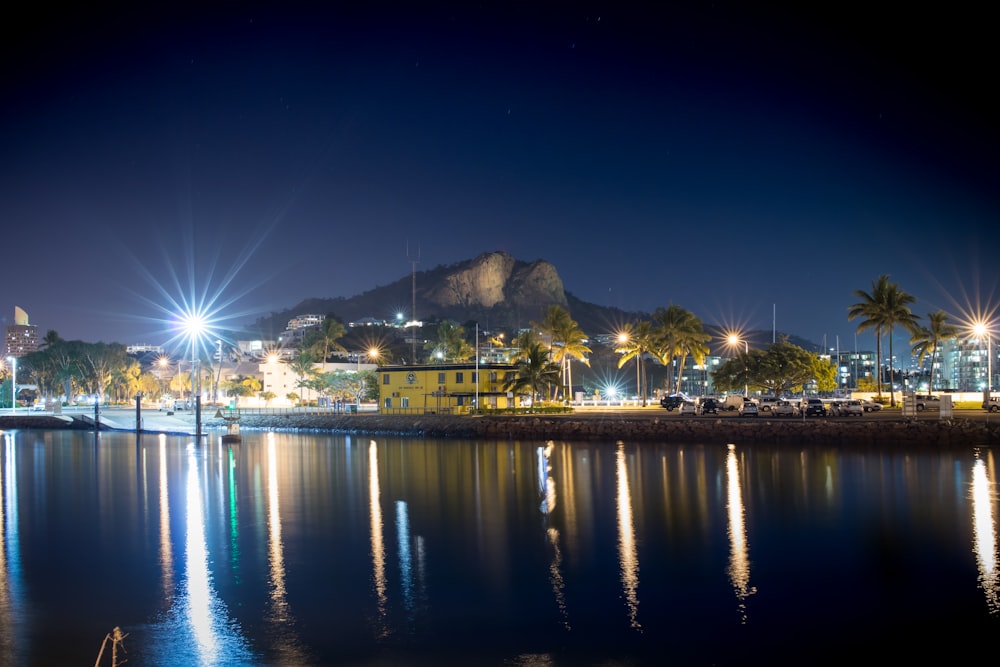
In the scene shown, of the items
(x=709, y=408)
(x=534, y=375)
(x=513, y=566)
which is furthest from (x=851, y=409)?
(x=513, y=566)

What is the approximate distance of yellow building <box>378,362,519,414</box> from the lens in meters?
82.7

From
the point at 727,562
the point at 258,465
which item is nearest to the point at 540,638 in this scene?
the point at 727,562

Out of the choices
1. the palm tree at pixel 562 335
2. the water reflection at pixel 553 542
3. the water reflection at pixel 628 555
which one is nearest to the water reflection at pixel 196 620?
the water reflection at pixel 553 542

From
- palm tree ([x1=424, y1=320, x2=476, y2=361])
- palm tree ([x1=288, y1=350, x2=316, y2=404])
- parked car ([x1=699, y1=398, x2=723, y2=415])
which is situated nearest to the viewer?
parked car ([x1=699, y1=398, x2=723, y2=415])

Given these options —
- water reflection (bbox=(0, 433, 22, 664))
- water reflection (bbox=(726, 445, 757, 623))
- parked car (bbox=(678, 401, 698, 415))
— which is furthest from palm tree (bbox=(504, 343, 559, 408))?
water reflection (bbox=(0, 433, 22, 664))

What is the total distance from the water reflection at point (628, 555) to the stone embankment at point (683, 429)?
74.3 ft

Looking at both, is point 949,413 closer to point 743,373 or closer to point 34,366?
point 743,373

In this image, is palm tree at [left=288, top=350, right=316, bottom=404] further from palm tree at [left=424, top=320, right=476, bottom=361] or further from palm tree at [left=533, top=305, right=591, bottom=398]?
palm tree at [left=533, top=305, right=591, bottom=398]

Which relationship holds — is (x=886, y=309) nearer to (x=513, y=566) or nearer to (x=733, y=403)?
(x=733, y=403)

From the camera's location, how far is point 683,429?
59312mm

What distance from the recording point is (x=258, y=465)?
161 feet

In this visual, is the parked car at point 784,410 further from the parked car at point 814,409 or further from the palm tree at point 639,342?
the palm tree at point 639,342

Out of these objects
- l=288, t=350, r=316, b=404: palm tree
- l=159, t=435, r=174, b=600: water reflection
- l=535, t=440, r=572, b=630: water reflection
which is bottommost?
l=535, t=440, r=572, b=630: water reflection

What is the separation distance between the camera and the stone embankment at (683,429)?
2051 inches
